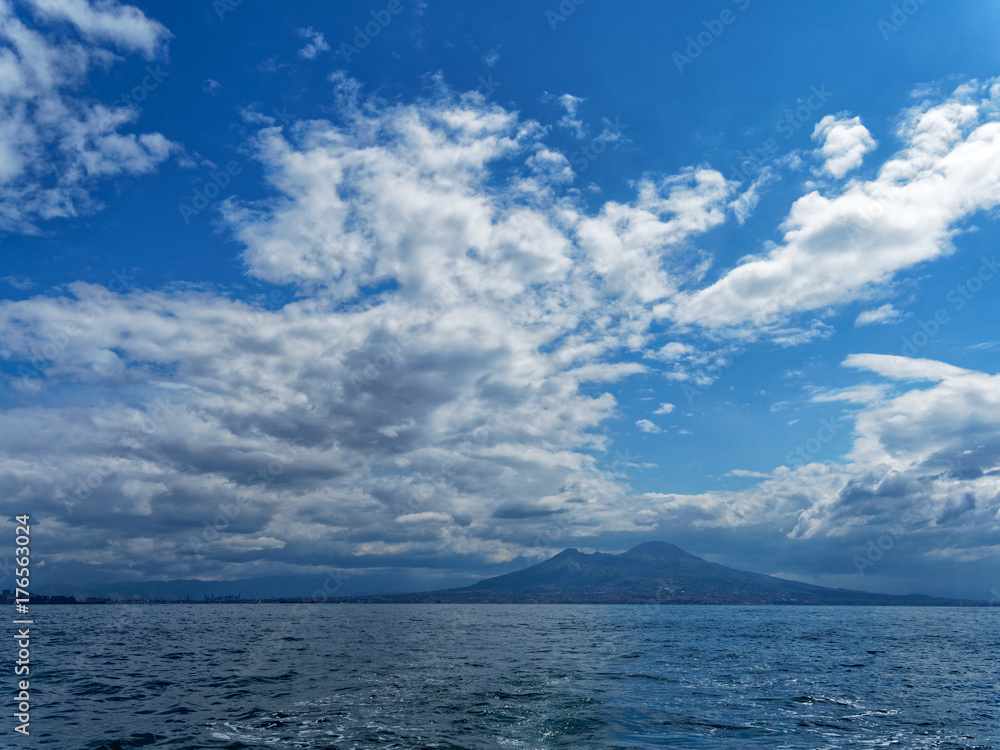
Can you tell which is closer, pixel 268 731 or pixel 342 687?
pixel 268 731

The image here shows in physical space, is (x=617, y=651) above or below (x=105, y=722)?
below

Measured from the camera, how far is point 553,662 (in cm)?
5847

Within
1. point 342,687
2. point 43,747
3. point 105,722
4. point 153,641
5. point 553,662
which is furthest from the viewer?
point 153,641

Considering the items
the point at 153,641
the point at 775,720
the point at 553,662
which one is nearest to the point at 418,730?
the point at 775,720

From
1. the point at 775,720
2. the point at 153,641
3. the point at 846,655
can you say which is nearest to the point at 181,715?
the point at 775,720

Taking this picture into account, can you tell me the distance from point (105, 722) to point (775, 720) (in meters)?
41.5

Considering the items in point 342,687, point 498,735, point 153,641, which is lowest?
point 153,641

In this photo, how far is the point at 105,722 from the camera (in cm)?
3172

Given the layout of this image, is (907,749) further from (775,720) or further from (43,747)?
(43,747)

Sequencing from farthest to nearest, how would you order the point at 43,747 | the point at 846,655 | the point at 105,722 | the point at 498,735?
1. the point at 846,655
2. the point at 105,722
3. the point at 498,735
4. the point at 43,747

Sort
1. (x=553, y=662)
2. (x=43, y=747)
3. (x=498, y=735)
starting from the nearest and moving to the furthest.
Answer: (x=43, y=747)
(x=498, y=735)
(x=553, y=662)

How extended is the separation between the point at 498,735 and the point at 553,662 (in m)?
32.6

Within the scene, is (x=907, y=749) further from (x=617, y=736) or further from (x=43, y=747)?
(x=43, y=747)

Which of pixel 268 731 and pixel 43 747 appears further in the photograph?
pixel 268 731
